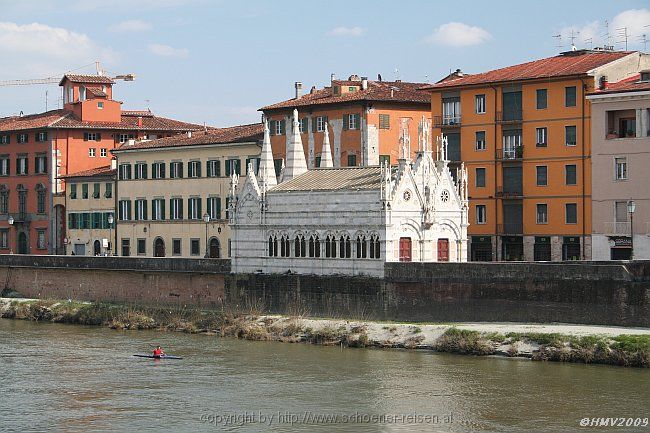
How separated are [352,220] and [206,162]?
27.1 m

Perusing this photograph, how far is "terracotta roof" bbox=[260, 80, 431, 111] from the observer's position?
290 feet

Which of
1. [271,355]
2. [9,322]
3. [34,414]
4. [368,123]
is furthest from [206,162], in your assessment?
[34,414]

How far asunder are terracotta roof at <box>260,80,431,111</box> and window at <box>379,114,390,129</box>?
103cm

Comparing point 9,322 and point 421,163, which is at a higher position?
point 421,163

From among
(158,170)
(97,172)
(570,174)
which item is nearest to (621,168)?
(570,174)

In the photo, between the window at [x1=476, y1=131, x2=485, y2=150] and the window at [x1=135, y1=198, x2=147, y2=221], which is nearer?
the window at [x1=476, y1=131, x2=485, y2=150]

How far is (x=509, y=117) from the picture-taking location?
3174 inches

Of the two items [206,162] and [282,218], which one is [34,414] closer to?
[282,218]

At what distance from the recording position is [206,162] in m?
95.1

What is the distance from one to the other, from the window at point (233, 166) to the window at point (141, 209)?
8379mm

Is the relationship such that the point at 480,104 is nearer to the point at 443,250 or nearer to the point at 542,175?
Answer: the point at 542,175

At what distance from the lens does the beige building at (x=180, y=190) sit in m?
93.7

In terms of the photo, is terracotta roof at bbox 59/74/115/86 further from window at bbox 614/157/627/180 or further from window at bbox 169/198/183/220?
window at bbox 614/157/627/180

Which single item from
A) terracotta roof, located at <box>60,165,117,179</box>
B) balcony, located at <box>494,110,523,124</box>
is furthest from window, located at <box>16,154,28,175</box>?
balcony, located at <box>494,110,523,124</box>
